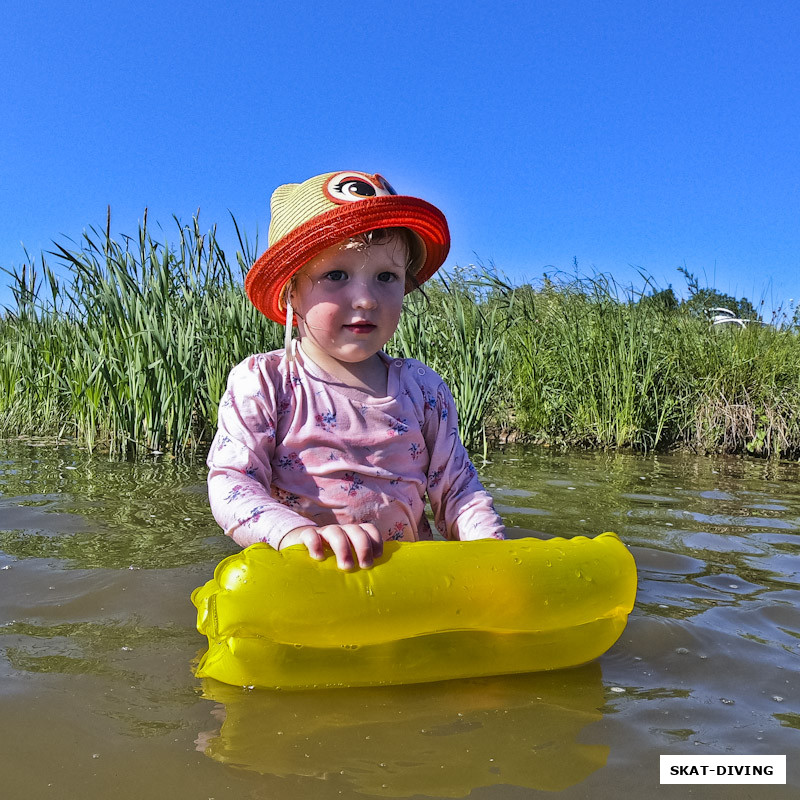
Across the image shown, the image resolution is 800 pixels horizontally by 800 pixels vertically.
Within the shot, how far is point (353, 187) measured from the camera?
206cm

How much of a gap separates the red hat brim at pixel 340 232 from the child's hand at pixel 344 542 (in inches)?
28.8

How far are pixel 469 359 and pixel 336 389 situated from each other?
2703 mm

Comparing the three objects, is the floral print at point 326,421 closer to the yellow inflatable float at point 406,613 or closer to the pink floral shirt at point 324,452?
the pink floral shirt at point 324,452

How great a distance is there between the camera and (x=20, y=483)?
12.7 ft

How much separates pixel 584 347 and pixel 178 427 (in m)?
3.65

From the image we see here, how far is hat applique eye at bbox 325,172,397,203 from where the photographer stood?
2035 millimetres

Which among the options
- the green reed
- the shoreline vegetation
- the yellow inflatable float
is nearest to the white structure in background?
the shoreline vegetation

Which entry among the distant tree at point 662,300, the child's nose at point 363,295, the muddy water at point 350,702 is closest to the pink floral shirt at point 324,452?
the child's nose at point 363,295

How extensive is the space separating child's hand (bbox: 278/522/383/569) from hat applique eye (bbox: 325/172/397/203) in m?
0.87

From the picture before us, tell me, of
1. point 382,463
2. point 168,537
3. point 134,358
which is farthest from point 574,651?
point 134,358

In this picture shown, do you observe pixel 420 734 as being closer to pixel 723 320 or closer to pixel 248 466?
pixel 248 466

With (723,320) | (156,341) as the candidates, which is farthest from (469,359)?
(723,320)

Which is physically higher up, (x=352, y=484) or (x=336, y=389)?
(x=336, y=389)

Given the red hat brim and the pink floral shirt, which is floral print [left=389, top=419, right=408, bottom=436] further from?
the red hat brim
